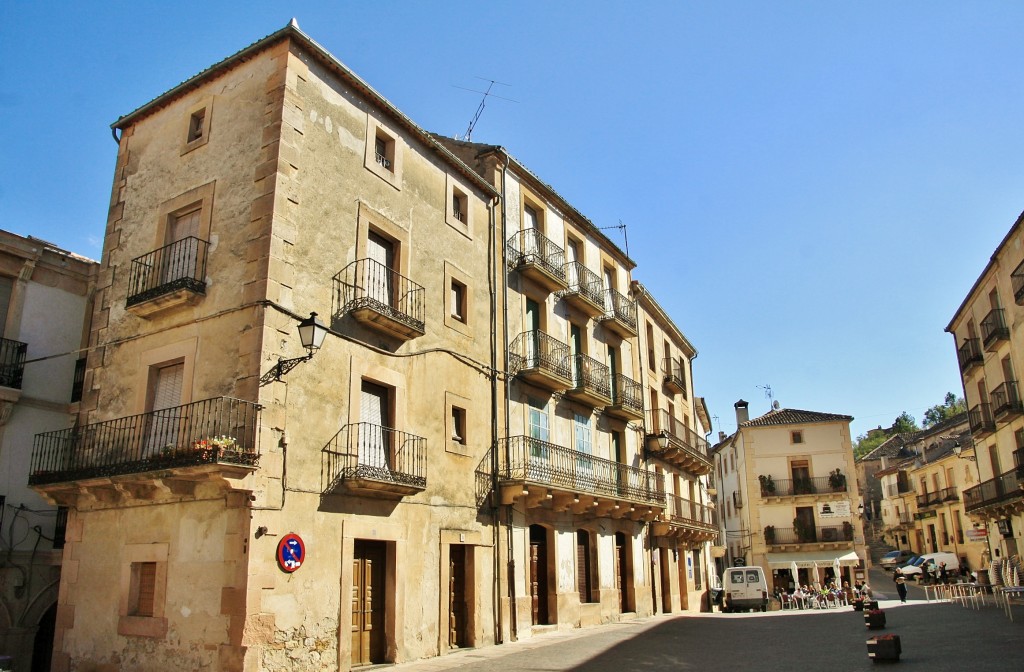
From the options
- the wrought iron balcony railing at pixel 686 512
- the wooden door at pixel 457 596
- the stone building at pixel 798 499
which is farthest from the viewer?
the stone building at pixel 798 499

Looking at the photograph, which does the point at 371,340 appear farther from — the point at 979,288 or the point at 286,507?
the point at 979,288

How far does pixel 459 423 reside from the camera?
58.6 ft

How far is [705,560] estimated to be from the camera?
36.8m

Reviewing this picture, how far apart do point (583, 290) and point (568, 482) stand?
6.21 m

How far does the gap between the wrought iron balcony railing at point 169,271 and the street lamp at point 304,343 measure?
2.30 m

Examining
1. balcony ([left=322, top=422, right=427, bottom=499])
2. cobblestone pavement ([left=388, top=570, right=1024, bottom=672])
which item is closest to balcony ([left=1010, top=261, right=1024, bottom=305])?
cobblestone pavement ([left=388, top=570, right=1024, bottom=672])

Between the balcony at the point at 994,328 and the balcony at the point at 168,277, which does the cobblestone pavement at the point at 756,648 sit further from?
the balcony at the point at 994,328

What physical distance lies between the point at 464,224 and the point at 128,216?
7.41 metres

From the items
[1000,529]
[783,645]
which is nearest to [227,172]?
[783,645]

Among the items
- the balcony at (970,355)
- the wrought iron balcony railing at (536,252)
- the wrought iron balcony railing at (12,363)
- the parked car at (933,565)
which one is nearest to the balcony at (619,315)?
the wrought iron balcony railing at (536,252)

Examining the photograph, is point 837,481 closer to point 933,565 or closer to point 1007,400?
point 933,565

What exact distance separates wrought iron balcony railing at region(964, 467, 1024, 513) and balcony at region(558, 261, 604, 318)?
1553cm

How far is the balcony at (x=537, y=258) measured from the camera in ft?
68.5

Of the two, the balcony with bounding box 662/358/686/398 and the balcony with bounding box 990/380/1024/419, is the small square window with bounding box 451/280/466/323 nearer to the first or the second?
the balcony with bounding box 662/358/686/398
